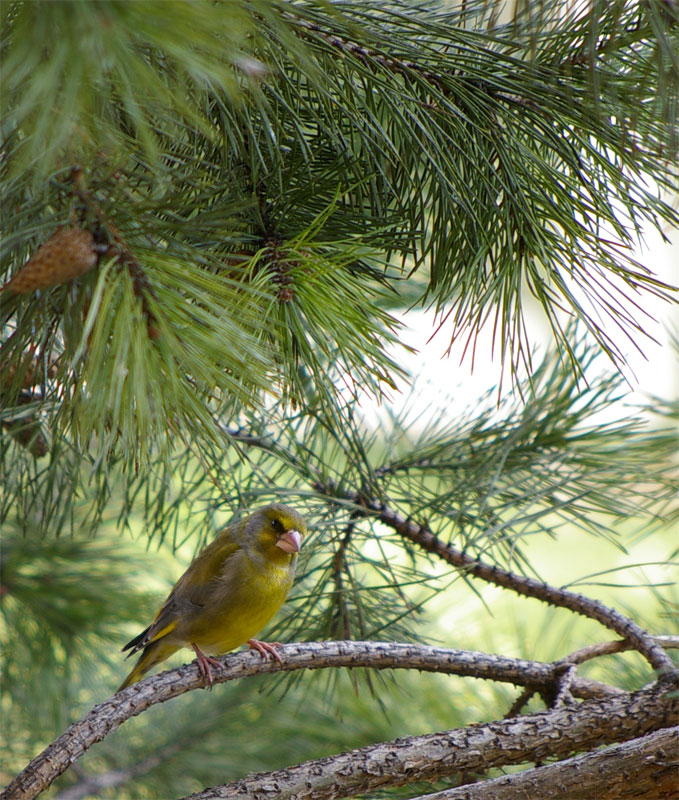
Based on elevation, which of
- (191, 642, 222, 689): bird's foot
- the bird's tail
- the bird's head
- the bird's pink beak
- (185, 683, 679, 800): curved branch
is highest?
the bird's head

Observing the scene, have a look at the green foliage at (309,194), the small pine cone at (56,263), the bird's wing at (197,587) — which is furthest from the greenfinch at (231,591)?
the small pine cone at (56,263)

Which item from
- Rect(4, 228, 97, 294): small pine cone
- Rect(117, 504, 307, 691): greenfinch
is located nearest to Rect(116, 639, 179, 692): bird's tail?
Rect(117, 504, 307, 691): greenfinch

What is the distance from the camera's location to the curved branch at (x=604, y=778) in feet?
2.05

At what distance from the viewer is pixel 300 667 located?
76cm

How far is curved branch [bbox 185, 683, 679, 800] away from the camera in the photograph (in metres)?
0.66

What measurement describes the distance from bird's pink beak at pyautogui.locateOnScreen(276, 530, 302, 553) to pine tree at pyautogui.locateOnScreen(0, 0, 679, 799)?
0.11ft

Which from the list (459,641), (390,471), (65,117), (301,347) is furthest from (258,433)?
(459,641)

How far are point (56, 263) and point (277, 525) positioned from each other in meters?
0.62

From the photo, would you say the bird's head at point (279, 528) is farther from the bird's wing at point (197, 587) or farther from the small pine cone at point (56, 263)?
the small pine cone at point (56, 263)

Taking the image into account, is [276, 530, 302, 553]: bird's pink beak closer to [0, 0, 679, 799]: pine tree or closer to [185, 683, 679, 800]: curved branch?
[0, 0, 679, 799]: pine tree

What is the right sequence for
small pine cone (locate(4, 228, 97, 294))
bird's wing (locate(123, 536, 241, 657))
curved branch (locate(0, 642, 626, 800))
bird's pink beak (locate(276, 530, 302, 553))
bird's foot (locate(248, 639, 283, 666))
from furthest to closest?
bird's wing (locate(123, 536, 241, 657)) < bird's pink beak (locate(276, 530, 302, 553)) < bird's foot (locate(248, 639, 283, 666)) < curved branch (locate(0, 642, 626, 800)) < small pine cone (locate(4, 228, 97, 294))

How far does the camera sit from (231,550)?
111cm

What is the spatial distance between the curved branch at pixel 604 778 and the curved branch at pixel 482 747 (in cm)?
5

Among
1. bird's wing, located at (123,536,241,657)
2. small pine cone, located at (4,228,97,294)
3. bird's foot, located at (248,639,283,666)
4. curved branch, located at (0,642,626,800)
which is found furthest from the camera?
bird's wing, located at (123,536,241,657)
